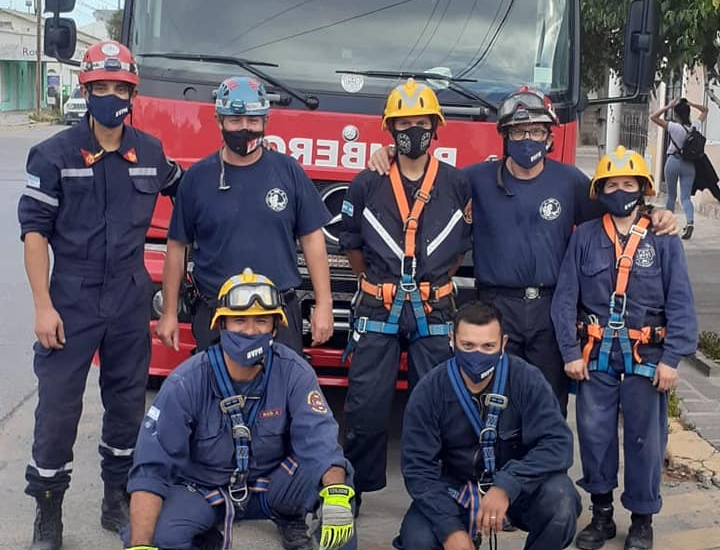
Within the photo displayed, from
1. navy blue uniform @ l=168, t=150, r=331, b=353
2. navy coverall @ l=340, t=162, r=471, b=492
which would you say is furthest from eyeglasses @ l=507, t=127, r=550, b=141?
navy blue uniform @ l=168, t=150, r=331, b=353

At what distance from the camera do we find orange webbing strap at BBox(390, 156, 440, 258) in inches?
176

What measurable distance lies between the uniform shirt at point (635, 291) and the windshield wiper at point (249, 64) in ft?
4.97

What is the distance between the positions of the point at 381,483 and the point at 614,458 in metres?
1.01

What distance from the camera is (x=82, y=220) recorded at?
428 centimetres

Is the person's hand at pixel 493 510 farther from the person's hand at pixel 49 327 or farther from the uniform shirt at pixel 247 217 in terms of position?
the person's hand at pixel 49 327

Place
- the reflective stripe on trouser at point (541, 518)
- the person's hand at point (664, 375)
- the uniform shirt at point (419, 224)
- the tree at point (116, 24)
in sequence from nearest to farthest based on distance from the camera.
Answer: the reflective stripe on trouser at point (541, 518) → the person's hand at point (664, 375) → the uniform shirt at point (419, 224) → the tree at point (116, 24)

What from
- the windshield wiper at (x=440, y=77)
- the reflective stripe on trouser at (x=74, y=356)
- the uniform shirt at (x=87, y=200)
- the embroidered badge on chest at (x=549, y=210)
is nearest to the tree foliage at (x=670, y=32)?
the windshield wiper at (x=440, y=77)

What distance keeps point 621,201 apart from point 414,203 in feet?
2.81

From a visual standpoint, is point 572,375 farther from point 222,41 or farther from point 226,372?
point 222,41

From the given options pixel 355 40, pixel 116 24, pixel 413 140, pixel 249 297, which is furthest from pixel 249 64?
pixel 116 24

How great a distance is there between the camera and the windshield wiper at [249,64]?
5176 mm

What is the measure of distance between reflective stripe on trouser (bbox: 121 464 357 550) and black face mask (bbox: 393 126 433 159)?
4.65ft

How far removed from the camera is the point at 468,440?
13.0ft

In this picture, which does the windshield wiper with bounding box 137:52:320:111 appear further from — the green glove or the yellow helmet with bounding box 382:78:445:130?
the green glove
